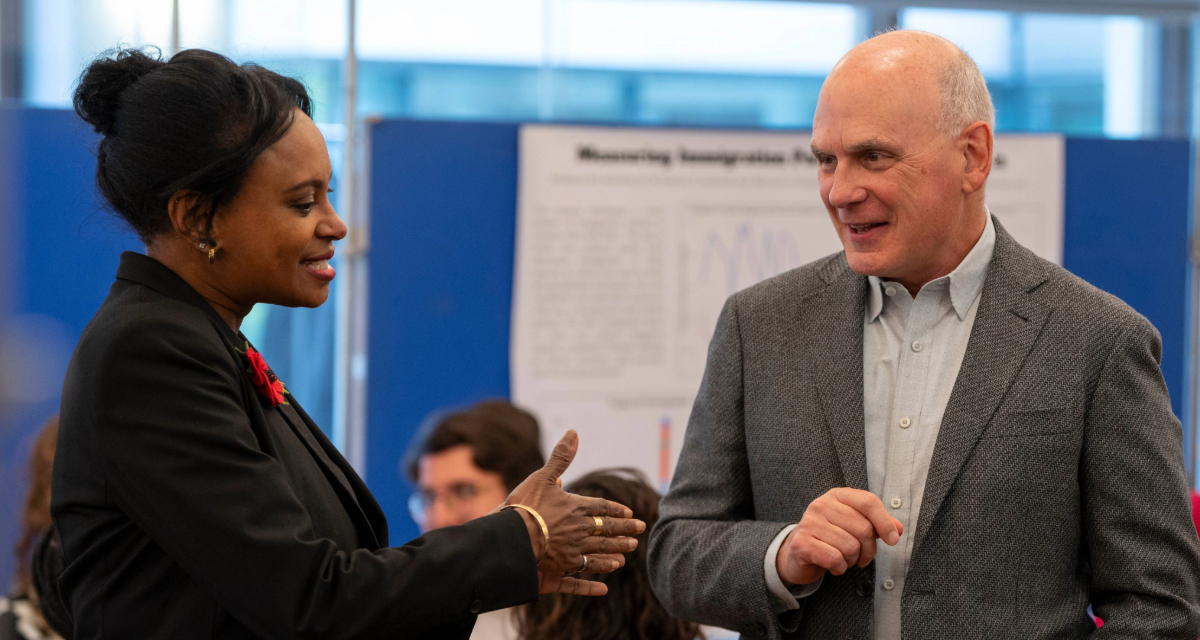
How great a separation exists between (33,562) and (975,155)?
88.3 inches

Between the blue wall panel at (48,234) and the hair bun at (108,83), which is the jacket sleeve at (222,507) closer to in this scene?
the hair bun at (108,83)

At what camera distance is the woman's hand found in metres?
1.39

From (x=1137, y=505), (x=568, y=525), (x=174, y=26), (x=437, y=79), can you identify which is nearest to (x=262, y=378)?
(x=568, y=525)

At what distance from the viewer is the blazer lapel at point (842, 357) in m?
1.58

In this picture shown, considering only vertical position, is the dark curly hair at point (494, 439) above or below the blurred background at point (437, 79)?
below

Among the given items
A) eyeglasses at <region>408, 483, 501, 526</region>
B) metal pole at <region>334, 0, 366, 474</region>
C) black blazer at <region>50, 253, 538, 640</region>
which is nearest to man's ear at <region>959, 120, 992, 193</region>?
black blazer at <region>50, 253, 538, 640</region>

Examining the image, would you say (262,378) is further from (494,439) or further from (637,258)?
(637,258)

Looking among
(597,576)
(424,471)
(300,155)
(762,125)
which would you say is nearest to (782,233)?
(762,125)

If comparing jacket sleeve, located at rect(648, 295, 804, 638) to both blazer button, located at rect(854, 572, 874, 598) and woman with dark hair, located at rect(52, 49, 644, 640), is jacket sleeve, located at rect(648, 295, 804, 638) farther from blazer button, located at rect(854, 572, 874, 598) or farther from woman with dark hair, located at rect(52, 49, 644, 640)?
woman with dark hair, located at rect(52, 49, 644, 640)

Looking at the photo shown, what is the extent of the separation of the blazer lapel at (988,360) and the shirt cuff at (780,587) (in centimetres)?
17

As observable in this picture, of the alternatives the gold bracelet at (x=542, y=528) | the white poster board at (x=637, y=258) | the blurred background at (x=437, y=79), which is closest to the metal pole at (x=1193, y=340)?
the blurred background at (x=437, y=79)

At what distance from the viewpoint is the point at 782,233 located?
411 cm

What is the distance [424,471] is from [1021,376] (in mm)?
2127

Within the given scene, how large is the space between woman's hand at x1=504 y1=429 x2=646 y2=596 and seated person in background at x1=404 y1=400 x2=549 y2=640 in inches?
68.5
